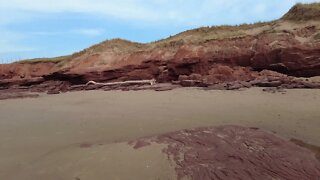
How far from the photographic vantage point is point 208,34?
Answer: 23.6 meters

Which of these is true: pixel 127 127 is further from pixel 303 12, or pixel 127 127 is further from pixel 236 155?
pixel 303 12

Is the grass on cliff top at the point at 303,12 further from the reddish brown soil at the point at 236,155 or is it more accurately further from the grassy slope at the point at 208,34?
the reddish brown soil at the point at 236,155

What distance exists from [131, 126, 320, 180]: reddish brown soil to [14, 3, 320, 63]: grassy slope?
14.4 metres

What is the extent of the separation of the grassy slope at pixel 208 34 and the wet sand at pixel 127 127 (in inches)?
368

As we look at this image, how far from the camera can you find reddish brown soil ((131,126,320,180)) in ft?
16.5

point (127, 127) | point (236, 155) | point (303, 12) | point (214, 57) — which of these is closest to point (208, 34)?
point (214, 57)

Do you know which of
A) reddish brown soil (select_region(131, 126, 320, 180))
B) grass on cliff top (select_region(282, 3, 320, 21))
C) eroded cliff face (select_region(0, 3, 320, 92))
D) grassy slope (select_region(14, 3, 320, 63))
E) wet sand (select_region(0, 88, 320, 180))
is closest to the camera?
reddish brown soil (select_region(131, 126, 320, 180))

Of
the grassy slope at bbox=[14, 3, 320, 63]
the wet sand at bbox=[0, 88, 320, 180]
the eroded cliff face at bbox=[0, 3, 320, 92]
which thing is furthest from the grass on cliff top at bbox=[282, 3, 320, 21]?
the wet sand at bbox=[0, 88, 320, 180]

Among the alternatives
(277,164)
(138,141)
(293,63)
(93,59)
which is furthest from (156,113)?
(93,59)

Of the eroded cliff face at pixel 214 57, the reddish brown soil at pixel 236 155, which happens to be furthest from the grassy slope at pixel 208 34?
the reddish brown soil at pixel 236 155

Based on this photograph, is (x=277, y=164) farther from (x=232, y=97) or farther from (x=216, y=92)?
(x=216, y=92)

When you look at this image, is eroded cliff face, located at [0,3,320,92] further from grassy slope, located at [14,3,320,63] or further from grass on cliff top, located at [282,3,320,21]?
grass on cliff top, located at [282,3,320,21]

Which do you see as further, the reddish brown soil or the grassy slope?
the grassy slope

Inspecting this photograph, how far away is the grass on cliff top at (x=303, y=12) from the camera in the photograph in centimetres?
1878
